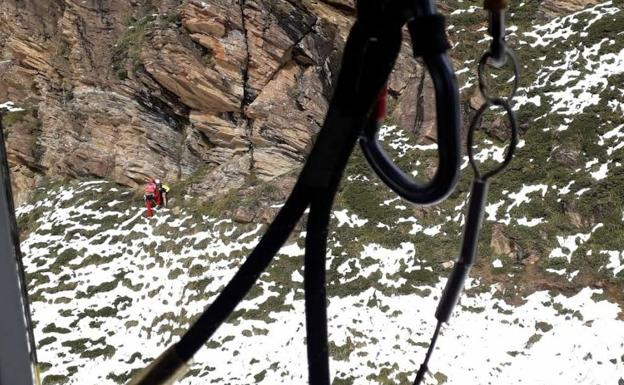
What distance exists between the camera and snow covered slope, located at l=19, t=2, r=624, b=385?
24.2 feet

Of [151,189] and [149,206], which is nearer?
[149,206]

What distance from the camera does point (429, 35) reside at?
723 millimetres

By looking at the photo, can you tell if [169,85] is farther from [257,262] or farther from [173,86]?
[257,262]

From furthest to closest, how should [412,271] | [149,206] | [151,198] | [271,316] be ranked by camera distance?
[151,198], [149,206], [412,271], [271,316]

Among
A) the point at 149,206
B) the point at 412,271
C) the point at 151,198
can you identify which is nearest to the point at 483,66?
the point at 412,271

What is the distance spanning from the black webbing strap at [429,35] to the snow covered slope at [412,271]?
6.12m

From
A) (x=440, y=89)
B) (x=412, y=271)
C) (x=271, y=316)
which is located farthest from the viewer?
(x=412, y=271)

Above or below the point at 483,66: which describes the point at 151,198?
above

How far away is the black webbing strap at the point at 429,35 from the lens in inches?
28.4

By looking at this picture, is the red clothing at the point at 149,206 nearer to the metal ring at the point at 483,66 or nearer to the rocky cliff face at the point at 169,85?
the rocky cliff face at the point at 169,85

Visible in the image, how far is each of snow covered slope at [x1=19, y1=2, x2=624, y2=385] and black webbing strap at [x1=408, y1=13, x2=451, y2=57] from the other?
6.12 meters

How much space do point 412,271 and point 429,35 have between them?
900 centimetres

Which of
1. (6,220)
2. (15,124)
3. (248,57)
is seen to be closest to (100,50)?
(15,124)

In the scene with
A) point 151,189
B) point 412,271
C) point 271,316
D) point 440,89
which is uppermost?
point 151,189
